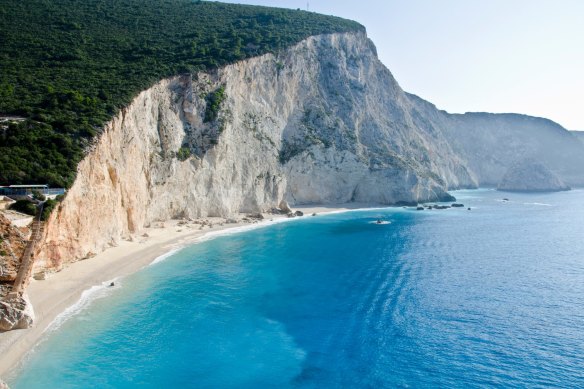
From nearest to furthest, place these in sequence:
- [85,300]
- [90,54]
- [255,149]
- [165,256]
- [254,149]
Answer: [85,300], [165,256], [90,54], [254,149], [255,149]

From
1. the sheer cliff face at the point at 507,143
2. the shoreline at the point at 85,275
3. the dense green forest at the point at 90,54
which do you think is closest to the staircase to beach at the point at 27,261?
the shoreline at the point at 85,275

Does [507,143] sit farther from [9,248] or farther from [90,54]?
[9,248]

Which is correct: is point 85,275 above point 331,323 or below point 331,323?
above

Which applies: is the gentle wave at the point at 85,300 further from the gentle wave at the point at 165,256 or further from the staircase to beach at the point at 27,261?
the gentle wave at the point at 165,256

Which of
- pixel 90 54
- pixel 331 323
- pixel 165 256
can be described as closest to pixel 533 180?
pixel 165 256

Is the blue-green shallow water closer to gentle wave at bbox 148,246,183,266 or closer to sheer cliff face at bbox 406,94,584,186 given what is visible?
gentle wave at bbox 148,246,183,266

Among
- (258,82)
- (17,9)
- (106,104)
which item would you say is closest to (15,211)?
(106,104)
